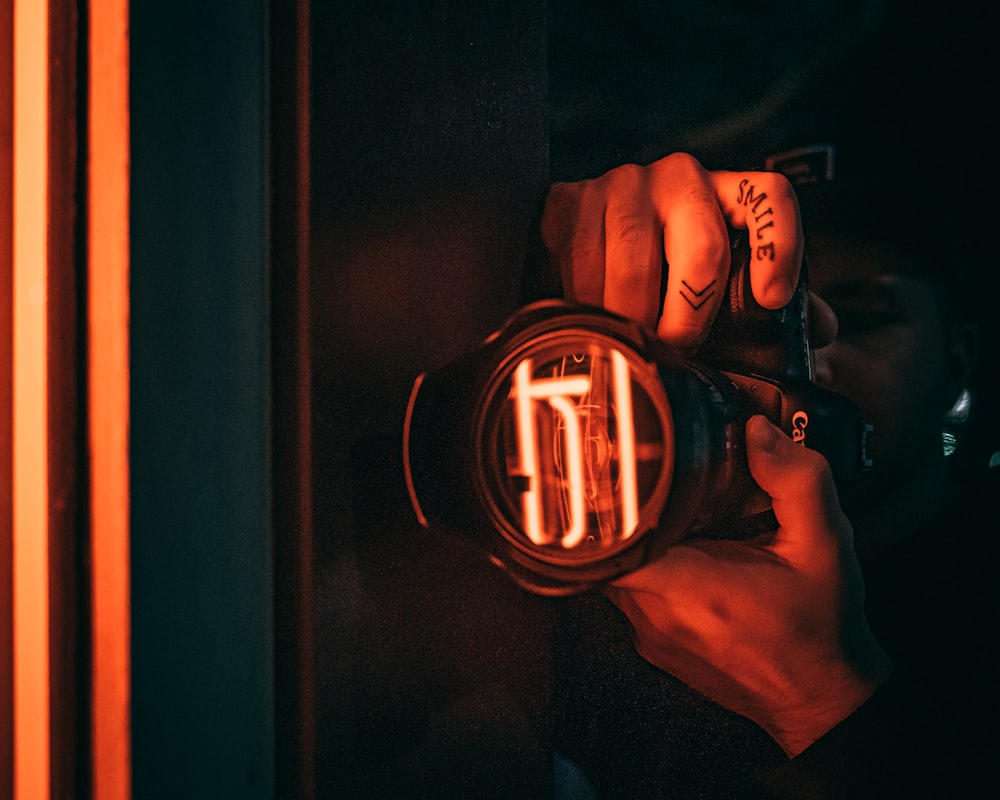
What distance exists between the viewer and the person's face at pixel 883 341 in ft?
2.81

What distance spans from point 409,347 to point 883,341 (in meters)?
0.71

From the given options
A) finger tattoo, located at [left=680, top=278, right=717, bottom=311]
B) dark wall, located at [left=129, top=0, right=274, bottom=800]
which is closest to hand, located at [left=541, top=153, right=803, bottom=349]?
finger tattoo, located at [left=680, top=278, right=717, bottom=311]

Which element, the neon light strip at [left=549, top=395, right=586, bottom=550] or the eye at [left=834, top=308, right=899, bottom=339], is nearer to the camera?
the neon light strip at [left=549, top=395, right=586, bottom=550]

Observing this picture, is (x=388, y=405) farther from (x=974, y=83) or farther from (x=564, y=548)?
(x=974, y=83)

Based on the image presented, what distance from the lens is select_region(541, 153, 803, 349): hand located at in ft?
1.51

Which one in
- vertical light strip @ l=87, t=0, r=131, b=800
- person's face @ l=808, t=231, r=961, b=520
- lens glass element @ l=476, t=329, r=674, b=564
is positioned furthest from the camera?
person's face @ l=808, t=231, r=961, b=520

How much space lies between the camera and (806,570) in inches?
18.5

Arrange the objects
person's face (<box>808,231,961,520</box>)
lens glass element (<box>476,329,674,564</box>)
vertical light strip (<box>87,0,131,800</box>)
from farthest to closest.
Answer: person's face (<box>808,231,961,520</box>)
lens glass element (<box>476,329,674,564</box>)
vertical light strip (<box>87,0,131,800</box>)

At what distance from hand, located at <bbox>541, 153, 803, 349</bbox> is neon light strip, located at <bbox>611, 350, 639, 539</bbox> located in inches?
4.2

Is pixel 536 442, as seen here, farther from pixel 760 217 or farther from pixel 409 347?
pixel 760 217

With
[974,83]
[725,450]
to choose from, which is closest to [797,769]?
[725,450]

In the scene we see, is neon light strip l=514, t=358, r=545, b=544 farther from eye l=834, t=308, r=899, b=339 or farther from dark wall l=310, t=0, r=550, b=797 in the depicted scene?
eye l=834, t=308, r=899, b=339

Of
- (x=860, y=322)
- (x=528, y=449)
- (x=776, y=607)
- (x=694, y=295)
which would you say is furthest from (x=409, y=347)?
(x=860, y=322)

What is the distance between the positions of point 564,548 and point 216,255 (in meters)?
0.23
